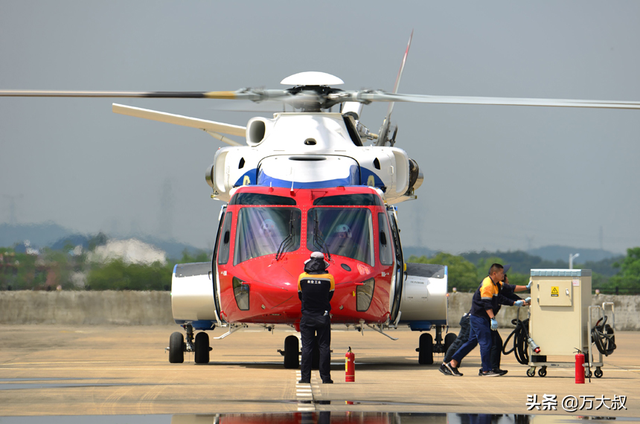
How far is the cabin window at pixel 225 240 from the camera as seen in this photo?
16.9 m

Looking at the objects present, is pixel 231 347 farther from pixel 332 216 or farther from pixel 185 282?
pixel 332 216

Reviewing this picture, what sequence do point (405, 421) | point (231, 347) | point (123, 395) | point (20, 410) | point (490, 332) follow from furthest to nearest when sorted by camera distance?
point (231, 347) < point (490, 332) < point (123, 395) < point (20, 410) < point (405, 421)

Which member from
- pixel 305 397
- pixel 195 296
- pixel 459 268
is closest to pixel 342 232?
pixel 195 296

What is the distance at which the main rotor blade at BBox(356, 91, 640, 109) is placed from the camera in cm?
1636

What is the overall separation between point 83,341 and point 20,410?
666 inches

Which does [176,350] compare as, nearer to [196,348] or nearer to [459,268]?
[196,348]

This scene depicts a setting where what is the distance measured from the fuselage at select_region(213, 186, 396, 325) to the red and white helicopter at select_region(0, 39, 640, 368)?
17mm

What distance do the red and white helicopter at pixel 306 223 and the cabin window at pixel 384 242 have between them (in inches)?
0.7

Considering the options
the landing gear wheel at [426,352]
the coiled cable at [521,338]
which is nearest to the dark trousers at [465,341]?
the coiled cable at [521,338]

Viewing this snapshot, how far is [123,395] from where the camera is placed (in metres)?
12.8

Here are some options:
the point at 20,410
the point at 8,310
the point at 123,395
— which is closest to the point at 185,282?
the point at 123,395

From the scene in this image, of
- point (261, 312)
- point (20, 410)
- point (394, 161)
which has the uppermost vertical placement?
point (394, 161)

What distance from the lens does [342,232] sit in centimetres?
1670

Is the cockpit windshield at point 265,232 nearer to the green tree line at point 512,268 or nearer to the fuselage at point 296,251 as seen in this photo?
the fuselage at point 296,251
